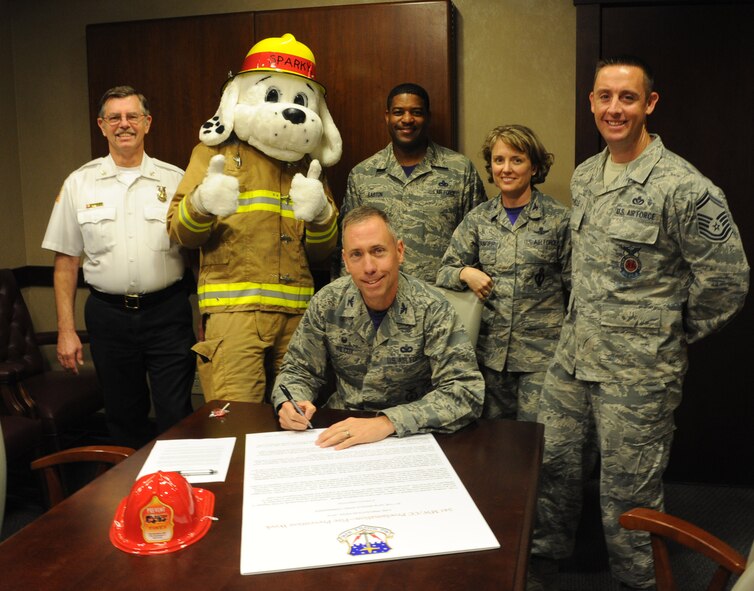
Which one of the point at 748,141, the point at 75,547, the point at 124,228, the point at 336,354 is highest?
the point at 748,141

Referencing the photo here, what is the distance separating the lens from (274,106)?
102 inches

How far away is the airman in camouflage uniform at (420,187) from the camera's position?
2777 mm

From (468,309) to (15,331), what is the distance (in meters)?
2.21

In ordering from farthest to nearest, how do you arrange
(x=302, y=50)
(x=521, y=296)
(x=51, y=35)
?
(x=51, y=35), (x=302, y=50), (x=521, y=296)

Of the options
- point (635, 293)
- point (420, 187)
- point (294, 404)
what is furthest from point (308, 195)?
point (635, 293)

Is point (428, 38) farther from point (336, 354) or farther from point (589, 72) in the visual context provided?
point (336, 354)

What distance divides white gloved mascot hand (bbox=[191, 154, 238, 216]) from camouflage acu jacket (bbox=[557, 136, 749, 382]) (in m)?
1.12

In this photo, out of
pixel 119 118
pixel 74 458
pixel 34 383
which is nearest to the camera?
pixel 74 458

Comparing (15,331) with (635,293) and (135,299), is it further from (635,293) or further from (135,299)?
(635,293)

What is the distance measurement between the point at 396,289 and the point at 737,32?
1.90 metres

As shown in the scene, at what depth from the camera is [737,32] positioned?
9.57ft

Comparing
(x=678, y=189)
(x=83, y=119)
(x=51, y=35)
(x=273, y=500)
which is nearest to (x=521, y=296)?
(x=678, y=189)

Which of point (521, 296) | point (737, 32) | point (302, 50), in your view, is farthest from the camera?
point (737, 32)

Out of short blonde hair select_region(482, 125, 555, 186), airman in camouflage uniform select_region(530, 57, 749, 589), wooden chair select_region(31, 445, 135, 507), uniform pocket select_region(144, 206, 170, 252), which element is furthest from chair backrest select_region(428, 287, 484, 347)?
uniform pocket select_region(144, 206, 170, 252)
